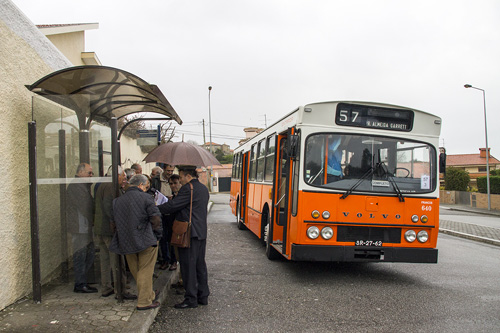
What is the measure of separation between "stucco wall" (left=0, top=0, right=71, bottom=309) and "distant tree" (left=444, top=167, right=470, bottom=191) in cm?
4075

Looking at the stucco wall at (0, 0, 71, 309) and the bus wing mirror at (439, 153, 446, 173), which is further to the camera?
the bus wing mirror at (439, 153, 446, 173)

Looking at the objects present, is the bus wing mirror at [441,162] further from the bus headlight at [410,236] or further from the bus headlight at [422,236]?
the bus headlight at [410,236]

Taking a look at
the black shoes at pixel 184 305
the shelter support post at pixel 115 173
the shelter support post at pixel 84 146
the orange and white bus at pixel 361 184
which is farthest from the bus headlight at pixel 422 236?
the shelter support post at pixel 84 146

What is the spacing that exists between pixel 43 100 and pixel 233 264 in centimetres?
442

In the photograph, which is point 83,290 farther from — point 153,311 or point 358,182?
point 358,182

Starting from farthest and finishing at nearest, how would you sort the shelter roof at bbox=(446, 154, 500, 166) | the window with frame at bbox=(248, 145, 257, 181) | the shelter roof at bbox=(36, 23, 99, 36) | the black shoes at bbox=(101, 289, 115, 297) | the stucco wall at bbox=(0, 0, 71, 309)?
the shelter roof at bbox=(446, 154, 500, 166)
the shelter roof at bbox=(36, 23, 99, 36)
the window with frame at bbox=(248, 145, 257, 181)
the black shoes at bbox=(101, 289, 115, 297)
the stucco wall at bbox=(0, 0, 71, 309)

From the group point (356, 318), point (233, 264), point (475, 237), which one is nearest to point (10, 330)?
point (356, 318)

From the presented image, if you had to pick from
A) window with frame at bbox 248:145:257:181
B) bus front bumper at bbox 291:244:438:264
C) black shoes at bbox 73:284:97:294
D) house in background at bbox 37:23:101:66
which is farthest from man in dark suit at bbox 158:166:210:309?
house in background at bbox 37:23:101:66

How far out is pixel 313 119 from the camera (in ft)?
21.8

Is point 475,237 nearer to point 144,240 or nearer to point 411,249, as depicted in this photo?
point 411,249

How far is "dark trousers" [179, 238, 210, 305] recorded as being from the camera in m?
5.23

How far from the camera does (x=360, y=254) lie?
21.6 ft

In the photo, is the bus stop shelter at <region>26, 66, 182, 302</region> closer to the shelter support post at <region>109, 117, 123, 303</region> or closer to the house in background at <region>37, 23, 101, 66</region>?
the shelter support post at <region>109, 117, 123, 303</region>

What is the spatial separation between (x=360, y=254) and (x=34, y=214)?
15.1 ft
